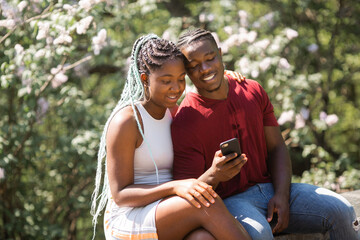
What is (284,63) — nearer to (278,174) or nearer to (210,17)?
(210,17)

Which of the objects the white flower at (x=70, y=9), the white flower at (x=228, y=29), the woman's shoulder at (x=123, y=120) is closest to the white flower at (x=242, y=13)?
the white flower at (x=228, y=29)

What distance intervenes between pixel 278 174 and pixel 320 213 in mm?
298

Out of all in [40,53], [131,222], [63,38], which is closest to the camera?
[131,222]

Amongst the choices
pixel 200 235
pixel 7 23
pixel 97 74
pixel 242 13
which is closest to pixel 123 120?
pixel 200 235

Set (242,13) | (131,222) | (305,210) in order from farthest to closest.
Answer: (242,13)
(305,210)
(131,222)

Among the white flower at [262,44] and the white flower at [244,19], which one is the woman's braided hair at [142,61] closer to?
the white flower at [262,44]

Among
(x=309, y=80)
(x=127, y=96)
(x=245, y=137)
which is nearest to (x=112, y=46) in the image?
(x=309, y=80)

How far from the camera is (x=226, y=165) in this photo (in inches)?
91.5

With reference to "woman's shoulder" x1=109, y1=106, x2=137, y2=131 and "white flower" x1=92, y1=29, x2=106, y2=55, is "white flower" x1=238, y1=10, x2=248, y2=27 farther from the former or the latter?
"woman's shoulder" x1=109, y1=106, x2=137, y2=131

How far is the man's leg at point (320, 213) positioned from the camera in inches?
101

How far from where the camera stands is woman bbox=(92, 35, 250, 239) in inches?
90.3

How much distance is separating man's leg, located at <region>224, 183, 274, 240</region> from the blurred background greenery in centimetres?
164

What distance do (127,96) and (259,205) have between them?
0.89 metres

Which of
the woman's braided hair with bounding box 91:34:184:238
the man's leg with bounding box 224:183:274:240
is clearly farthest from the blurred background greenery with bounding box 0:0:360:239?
the man's leg with bounding box 224:183:274:240
